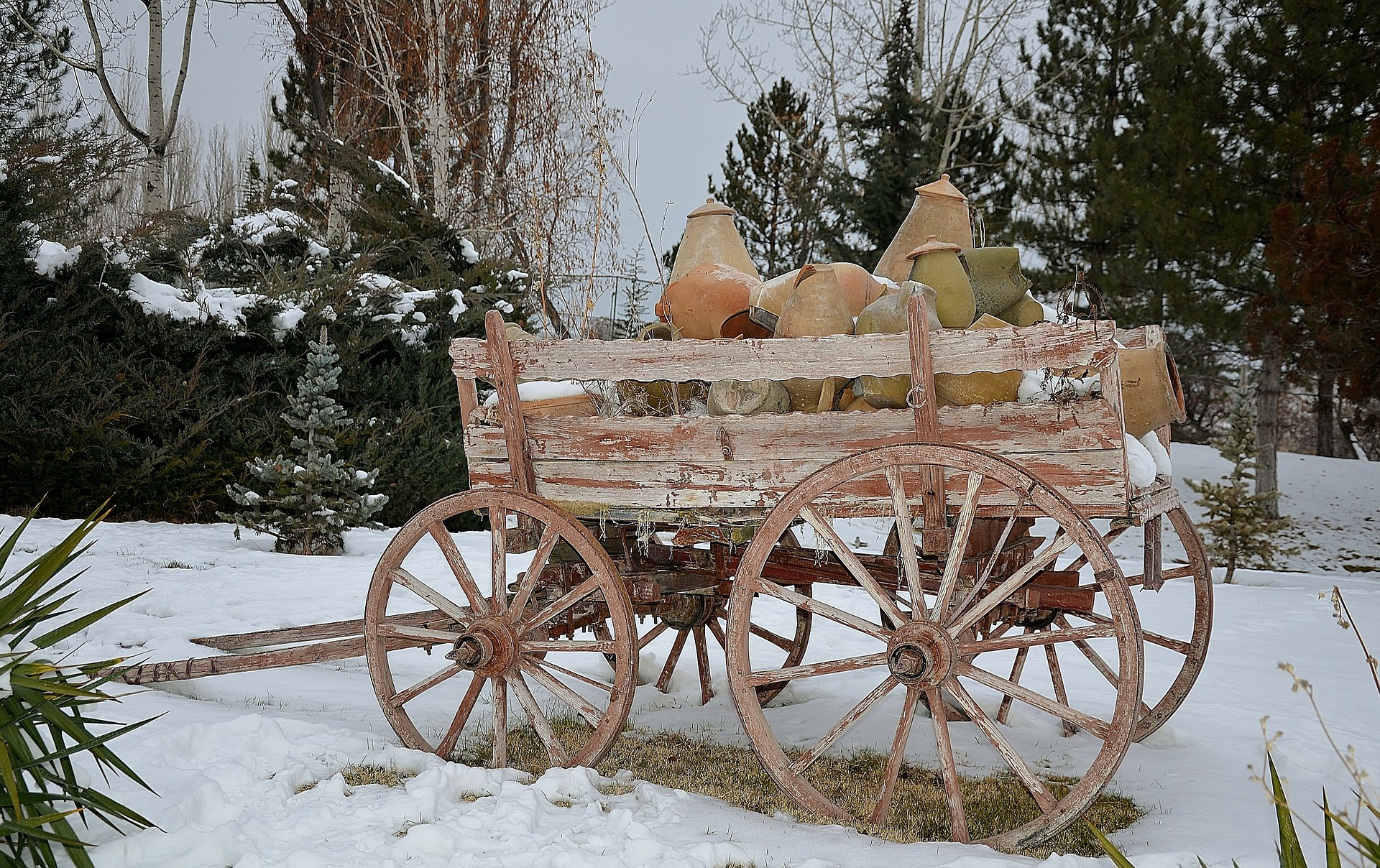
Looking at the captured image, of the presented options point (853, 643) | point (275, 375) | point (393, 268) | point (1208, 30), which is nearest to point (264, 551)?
point (275, 375)

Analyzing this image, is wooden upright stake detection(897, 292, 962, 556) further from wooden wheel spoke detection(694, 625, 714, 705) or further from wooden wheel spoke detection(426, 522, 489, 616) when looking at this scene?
wooden wheel spoke detection(694, 625, 714, 705)

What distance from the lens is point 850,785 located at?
302cm

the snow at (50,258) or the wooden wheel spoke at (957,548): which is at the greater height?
the snow at (50,258)

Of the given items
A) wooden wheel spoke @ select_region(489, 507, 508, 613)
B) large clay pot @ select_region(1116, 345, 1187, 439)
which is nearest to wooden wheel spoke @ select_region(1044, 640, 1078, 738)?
large clay pot @ select_region(1116, 345, 1187, 439)

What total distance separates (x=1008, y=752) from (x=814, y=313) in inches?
52.7

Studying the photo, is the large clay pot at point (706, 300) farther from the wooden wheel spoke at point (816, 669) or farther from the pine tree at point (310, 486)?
the pine tree at point (310, 486)

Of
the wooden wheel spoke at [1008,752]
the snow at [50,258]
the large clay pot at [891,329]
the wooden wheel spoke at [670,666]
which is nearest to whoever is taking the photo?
the wooden wheel spoke at [1008,752]

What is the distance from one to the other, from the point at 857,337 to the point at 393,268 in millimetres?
7894

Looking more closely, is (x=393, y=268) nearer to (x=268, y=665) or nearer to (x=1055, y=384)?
(x=268, y=665)

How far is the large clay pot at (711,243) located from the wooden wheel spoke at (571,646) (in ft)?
4.57

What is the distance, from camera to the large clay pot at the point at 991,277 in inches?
120

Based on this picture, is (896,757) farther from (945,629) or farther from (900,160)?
(900,160)

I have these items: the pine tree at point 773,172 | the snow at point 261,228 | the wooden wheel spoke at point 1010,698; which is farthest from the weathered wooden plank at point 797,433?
the pine tree at point 773,172

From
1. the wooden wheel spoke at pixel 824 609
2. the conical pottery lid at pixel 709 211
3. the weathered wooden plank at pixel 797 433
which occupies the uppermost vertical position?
the conical pottery lid at pixel 709 211
